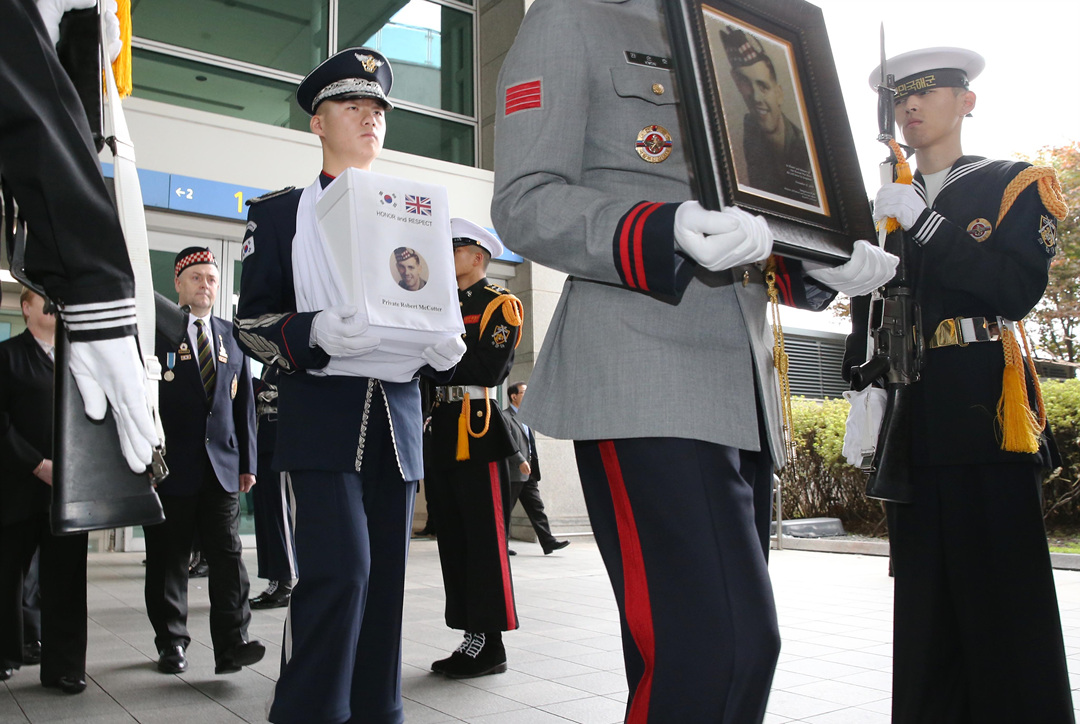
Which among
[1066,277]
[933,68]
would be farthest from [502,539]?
[1066,277]

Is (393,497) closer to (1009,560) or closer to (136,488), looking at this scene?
(136,488)

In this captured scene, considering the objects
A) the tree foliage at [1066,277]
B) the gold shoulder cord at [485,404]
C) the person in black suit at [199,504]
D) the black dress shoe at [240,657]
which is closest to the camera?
the black dress shoe at [240,657]

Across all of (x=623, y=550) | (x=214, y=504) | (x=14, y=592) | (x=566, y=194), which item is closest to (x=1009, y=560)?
(x=623, y=550)

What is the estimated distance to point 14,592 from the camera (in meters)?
4.21

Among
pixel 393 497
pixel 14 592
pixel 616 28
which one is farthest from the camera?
pixel 14 592

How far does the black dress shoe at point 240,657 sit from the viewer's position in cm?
378

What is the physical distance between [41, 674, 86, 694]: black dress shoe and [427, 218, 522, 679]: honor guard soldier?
1.41 m

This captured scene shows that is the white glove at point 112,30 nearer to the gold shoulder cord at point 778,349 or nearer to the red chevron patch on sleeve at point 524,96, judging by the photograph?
the red chevron patch on sleeve at point 524,96

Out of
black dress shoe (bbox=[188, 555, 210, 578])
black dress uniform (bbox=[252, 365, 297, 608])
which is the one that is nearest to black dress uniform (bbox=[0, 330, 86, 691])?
black dress uniform (bbox=[252, 365, 297, 608])

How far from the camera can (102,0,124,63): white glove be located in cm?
173

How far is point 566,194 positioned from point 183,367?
3.31 meters

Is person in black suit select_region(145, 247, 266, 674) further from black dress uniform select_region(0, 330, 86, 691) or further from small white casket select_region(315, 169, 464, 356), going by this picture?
small white casket select_region(315, 169, 464, 356)

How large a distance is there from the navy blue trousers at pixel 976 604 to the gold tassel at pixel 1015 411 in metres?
0.10

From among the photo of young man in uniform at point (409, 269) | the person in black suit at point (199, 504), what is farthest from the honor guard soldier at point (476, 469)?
the photo of young man in uniform at point (409, 269)
